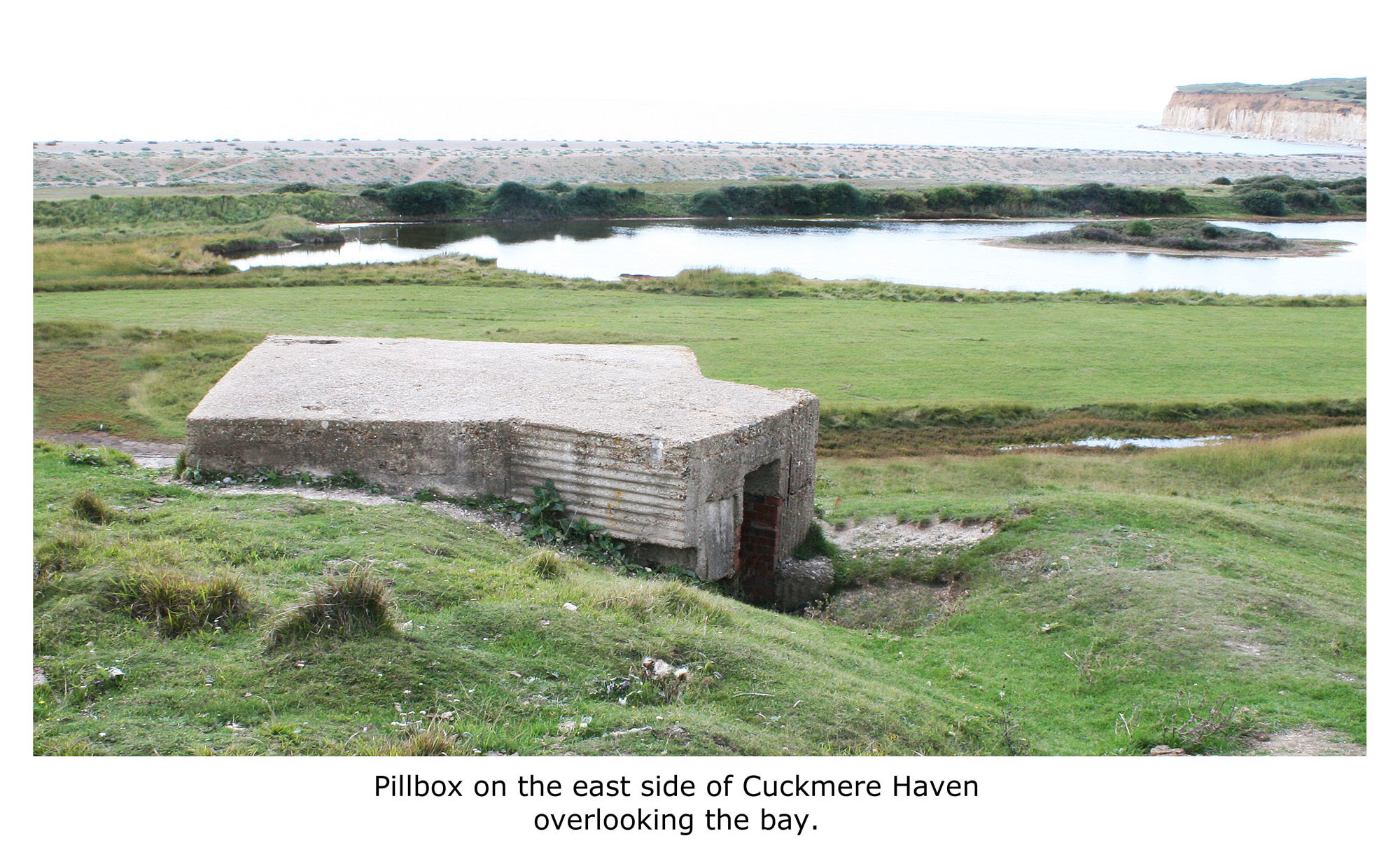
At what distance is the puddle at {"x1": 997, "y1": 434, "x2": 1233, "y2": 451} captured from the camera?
23.7m

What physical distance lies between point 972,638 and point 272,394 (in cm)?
970

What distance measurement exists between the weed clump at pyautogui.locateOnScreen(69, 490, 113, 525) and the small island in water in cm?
6382

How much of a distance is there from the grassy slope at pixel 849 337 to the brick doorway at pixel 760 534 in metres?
10.4

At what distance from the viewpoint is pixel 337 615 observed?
799 centimetres

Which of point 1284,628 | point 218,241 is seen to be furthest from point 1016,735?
point 218,241

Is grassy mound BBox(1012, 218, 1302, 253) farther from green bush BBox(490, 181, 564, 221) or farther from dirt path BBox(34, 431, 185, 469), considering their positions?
dirt path BBox(34, 431, 185, 469)

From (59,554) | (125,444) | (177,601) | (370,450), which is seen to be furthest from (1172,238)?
(177,601)

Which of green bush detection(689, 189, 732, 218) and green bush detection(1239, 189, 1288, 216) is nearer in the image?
green bush detection(689, 189, 732, 218)

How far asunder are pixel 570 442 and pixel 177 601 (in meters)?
5.59

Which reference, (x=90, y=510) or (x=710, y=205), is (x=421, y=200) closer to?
(x=710, y=205)

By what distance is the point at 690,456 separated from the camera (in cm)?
1256

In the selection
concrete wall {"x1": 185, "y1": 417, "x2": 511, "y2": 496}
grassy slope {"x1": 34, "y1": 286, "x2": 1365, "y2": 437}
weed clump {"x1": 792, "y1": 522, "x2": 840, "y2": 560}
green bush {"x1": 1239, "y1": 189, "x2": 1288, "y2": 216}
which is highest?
green bush {"x1": 1239, "y1": 189, "x2": 1288, "y2": 216}

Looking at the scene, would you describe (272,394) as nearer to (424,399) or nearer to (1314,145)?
(424,399)

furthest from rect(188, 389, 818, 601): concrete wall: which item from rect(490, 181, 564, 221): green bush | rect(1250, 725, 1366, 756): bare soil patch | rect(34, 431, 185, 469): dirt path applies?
rect(490, 181, 564, 221): green bush
